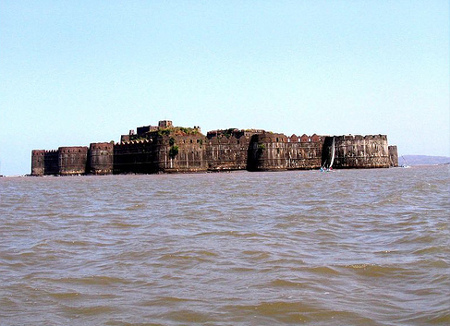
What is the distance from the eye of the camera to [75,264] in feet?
27.3

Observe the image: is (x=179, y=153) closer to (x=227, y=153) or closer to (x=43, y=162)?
(x=227, y=153)

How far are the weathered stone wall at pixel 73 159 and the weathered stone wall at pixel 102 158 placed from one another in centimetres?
243

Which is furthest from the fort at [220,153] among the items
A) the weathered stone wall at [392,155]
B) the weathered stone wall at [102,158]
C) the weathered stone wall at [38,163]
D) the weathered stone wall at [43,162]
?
the weathered stone wall at [392,155]

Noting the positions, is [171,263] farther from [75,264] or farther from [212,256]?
[75,264]

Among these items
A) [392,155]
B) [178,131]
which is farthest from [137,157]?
[392,155]

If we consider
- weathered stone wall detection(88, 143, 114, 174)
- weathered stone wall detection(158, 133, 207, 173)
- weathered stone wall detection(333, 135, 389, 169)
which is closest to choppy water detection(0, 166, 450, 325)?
weathered stone wall detection(158, 133, 207, 173)

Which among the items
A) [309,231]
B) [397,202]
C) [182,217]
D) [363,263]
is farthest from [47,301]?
[397,202]

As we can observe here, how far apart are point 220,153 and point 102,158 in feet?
53.5

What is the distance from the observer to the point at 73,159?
71.6m

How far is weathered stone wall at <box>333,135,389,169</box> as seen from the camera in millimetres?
69938

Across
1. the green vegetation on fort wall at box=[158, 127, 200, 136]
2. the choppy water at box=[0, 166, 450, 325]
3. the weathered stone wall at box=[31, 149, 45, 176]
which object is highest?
the green vegetation on fort wall at box=[158, 127, 200, 136]

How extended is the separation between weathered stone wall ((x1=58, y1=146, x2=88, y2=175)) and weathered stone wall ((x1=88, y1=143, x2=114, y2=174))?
7.97 ft

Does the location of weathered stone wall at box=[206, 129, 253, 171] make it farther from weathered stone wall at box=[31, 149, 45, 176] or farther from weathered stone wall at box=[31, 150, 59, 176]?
weathered stone wall at box=[31, 149, 45, 176]

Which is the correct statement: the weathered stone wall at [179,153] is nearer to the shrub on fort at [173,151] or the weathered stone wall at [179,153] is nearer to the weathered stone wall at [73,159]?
the shrub on fort at [173,151]
